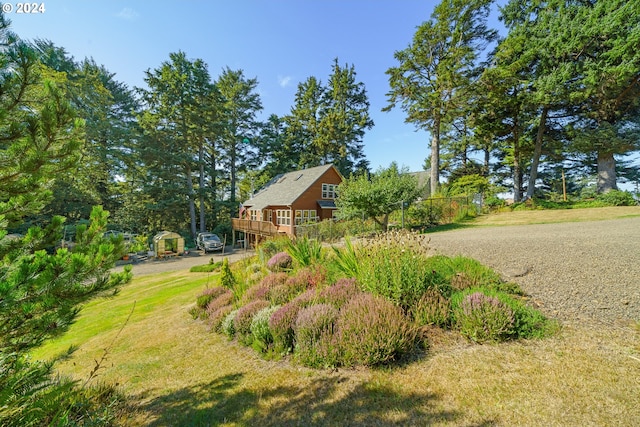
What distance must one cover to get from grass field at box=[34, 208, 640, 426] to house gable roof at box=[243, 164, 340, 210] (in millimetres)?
18378

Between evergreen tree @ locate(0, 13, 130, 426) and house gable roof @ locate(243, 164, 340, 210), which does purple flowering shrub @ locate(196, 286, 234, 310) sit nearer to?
evergreen tree @ locate(0, 13, 130, 426)

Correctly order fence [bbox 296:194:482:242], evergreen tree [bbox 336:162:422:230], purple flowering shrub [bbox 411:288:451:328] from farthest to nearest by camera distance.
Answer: fence [bbox 296:194:482:242] → evergreen tree [bbox 336:162:422:230] → purple flowering shrub [bbox 411:288:451:328]

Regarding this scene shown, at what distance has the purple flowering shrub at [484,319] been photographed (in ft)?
10.3

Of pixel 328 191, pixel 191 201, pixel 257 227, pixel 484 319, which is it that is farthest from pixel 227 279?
pixel 191 201

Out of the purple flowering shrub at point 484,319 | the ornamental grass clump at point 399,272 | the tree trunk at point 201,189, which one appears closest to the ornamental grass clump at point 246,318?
the ornamental grass clump at point 399,272

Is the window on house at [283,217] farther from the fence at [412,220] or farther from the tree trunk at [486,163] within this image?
the tree trunk at [486,163]

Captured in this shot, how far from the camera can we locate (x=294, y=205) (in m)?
21.6

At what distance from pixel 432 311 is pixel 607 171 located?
24648 mm

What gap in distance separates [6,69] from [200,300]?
531 cm

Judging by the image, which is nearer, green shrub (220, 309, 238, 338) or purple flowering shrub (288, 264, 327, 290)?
green shrub (220, 309, 238, 338)

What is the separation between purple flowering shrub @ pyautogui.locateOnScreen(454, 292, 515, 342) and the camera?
315 centimetres

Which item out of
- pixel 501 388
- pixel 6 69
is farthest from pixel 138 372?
pixel 501 388

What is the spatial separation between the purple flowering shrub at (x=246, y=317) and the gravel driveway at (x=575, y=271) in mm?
4794

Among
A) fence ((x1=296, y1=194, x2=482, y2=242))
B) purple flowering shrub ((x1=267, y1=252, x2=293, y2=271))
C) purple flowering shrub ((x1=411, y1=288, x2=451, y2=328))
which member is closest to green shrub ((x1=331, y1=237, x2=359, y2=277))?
purple flowering shrub ((x1=411, y1=288, x2=451, y2=328))
